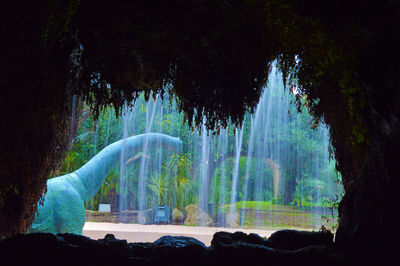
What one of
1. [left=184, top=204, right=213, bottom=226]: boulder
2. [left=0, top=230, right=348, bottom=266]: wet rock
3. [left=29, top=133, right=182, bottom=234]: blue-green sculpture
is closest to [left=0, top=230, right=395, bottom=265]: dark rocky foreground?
[left=0, top=230, right=348, bottom=266]: wet rock

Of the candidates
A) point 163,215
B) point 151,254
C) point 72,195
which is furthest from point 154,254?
point 163,215

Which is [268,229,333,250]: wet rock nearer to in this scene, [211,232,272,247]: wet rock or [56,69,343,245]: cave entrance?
[211,232,272,247]: wet rock

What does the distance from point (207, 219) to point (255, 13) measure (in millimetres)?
13079

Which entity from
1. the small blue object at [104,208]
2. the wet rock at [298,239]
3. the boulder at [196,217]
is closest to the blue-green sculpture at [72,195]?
the wet rock at [298,239]

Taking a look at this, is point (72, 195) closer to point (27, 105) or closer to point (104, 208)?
point (27, 105)

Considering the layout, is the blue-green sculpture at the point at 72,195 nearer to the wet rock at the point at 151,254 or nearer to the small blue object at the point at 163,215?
the wet rock at the point at 151,254

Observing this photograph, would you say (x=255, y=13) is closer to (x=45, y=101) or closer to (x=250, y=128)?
(x=45, y=101)

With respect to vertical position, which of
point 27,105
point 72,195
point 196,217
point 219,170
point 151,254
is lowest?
point 196,217

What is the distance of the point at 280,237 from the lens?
5.00m

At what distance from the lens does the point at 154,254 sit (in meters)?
3.95

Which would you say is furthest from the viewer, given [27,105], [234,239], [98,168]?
[98,168]

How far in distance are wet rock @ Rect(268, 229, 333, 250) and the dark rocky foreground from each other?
0.75 meters

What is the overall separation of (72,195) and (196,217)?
902 cm

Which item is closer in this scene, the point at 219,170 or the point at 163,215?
the point at 163,215
